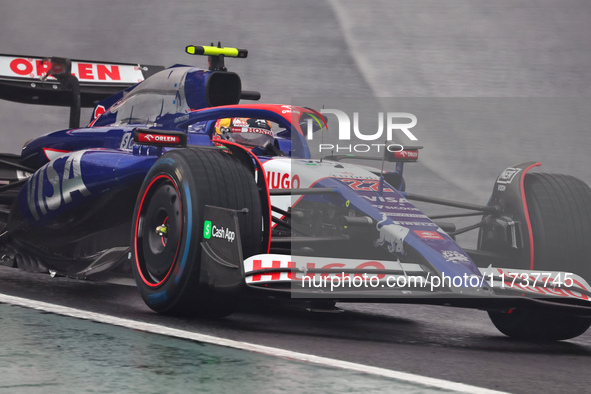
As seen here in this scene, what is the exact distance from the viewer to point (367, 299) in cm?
404

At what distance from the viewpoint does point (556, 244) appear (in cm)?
478

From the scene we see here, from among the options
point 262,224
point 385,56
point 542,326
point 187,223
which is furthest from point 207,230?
point 385,56

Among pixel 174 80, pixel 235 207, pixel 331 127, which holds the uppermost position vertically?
pixel 174 80

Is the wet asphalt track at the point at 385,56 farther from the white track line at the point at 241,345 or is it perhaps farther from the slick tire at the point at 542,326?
the white track line at the point at 241,345

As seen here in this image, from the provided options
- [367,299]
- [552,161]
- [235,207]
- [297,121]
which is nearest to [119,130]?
[297,121]

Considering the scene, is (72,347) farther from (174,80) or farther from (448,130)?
(448,130)

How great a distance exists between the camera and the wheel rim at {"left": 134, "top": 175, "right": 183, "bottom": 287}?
14.9 ft

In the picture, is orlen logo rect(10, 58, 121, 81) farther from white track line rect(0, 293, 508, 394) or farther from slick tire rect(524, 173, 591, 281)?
slick tire rect(524, 173, 591, 281)

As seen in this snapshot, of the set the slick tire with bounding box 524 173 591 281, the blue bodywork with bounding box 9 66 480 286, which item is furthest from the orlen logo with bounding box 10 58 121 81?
the slick tire with bounding box 524 173 591 281

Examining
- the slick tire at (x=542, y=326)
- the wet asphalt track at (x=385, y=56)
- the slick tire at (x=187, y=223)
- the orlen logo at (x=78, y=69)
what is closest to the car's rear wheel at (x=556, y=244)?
the slick tire at (x=542, y=326)

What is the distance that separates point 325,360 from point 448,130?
26.7ft

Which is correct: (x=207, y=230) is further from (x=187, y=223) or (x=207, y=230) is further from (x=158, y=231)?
(x=158, y=231)

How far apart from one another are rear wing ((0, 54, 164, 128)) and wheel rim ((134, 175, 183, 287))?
2.54 metres

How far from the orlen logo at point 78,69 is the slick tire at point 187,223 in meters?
3.20
